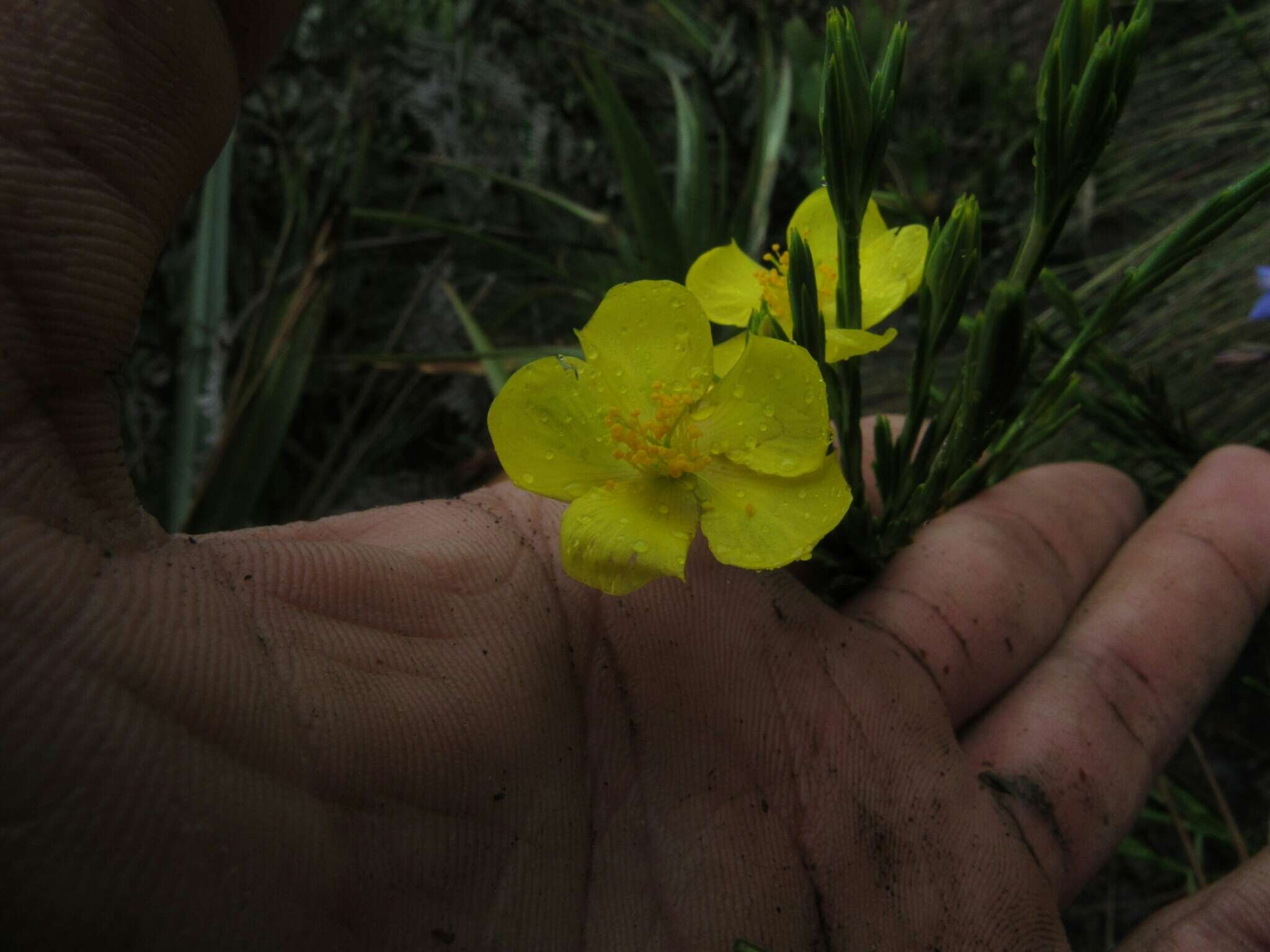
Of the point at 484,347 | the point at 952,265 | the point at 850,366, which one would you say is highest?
the point at 952,265

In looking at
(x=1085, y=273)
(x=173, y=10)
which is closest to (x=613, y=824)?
(x=173, y=10)

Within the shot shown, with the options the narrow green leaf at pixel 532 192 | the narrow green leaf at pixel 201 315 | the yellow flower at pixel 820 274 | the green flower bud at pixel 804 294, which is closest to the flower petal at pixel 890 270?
the yellow flower at pixel 820 274

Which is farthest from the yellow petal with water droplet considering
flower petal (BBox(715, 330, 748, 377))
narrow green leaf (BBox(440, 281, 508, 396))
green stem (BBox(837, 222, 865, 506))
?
narrow green leaf (BBox(440, 281, 508, 396))

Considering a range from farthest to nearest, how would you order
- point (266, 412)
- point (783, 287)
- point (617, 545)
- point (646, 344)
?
point (266, 412), point (783, 287), point (646, 344), point (617, 545)

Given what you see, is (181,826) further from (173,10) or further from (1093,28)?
(1093,28)

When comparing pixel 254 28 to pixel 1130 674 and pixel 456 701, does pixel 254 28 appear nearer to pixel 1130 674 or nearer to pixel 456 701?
pixel 456 701

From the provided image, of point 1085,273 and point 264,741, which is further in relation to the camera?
point 1085,273

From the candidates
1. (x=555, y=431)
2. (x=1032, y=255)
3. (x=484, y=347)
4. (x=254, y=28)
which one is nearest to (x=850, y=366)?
(x=1032, y=255)
